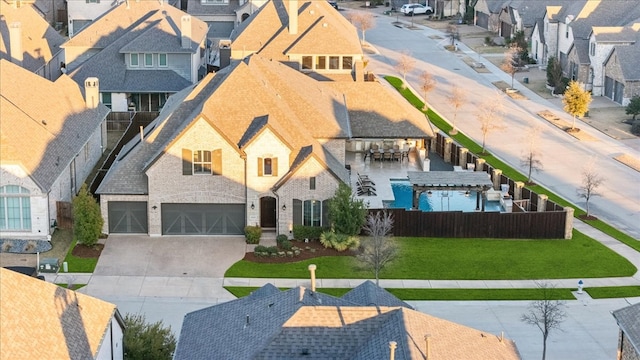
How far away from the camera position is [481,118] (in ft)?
262

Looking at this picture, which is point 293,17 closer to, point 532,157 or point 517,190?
point 532,157

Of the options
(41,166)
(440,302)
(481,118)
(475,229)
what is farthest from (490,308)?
(481,118)

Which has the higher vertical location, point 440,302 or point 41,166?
point 41,166

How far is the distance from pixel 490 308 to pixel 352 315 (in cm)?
1789

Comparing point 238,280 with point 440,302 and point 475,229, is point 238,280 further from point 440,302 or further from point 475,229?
point 475,229

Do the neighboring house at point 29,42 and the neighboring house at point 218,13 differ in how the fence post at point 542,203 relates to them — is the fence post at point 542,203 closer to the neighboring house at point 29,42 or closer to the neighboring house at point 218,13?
the neighboring house at point 29,42

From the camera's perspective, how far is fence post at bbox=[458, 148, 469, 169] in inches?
2758

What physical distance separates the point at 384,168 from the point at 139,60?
23.5m

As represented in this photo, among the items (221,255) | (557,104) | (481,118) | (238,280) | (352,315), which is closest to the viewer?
(352,315)

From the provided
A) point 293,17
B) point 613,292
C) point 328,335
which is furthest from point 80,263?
point 293,17

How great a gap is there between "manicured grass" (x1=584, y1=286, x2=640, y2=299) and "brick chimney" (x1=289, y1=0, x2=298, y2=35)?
40.2 meters

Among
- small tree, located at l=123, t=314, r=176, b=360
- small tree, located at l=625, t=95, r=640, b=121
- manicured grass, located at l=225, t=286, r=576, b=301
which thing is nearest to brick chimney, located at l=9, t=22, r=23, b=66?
manicured grass, located at l=225, t=286, r=576, b=301

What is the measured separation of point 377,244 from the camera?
49531 mm

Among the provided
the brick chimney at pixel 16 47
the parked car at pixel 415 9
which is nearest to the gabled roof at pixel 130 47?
the brick chimney at pixel 16 47
